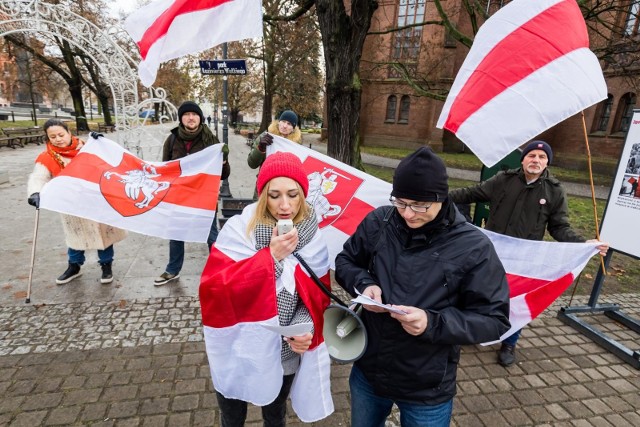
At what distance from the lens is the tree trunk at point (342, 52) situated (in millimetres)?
5836

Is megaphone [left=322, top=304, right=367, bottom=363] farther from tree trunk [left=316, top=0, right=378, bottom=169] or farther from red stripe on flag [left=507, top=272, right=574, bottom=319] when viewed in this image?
tree trunk [left=316, top=0, right=378, bottom=169]

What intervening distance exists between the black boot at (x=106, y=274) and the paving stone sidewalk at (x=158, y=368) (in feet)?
0.30

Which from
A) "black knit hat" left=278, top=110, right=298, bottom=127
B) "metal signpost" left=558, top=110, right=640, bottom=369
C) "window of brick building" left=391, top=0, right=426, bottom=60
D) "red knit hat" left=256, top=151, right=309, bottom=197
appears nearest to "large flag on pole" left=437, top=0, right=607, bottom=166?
"red knit hat" left=256, top=151, right=309, bottom=197

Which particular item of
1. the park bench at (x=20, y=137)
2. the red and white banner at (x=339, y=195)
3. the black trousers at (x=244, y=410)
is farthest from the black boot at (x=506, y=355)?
the park bench at (x=20, y=137)

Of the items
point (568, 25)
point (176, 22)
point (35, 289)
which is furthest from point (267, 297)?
point (35, 289)

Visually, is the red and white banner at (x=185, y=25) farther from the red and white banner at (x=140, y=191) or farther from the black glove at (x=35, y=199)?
the black glove at (x=35, y=199)

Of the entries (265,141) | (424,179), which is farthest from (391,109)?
(424,179)

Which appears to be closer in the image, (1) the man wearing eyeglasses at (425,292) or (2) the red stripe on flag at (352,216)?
(1) the man wearing eyeglasses at (425,292)

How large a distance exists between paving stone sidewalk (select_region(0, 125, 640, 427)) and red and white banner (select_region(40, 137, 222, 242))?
3.53ft

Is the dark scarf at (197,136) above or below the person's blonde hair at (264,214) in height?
above

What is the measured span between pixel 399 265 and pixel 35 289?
4961mm

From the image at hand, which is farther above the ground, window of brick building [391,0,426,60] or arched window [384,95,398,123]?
window of brick building [391,0,426,60]

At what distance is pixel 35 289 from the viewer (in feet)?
15.1

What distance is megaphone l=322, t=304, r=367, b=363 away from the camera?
1.90 m
